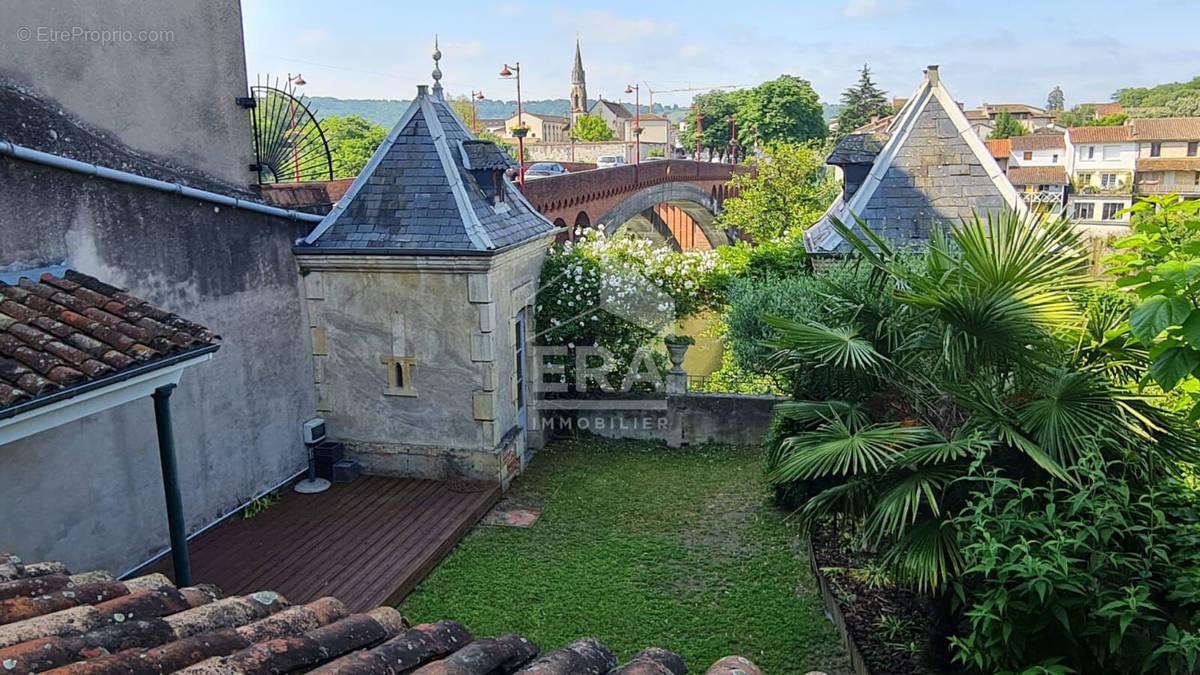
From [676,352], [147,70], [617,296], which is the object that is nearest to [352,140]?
[617,296]

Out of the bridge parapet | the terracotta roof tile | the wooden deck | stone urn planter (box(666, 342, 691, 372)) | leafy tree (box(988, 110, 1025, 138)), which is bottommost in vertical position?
the wooden deck

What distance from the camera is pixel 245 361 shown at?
10125mm

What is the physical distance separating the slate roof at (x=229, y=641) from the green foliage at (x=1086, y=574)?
108 inches

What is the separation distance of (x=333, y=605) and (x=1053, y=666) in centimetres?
444

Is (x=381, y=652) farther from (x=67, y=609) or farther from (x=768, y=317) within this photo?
(x=768, y=317)

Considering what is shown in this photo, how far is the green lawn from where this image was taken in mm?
7922

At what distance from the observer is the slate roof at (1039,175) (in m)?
62.1

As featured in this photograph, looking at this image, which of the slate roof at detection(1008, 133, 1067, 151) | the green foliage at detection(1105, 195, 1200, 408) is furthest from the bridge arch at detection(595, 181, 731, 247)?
the slate roof at detection(1008, 133, 1067, 151)

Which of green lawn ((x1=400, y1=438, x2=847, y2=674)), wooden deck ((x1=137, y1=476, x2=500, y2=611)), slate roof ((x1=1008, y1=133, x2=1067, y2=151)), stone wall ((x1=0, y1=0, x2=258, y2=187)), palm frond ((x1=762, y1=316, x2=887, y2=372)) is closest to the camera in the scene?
palm frond ((x1=762, y1=316, x2=887, y2=372))

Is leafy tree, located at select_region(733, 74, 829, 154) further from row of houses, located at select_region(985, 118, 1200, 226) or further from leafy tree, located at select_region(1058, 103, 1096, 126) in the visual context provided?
leafy tree, located at select_region(1058, 103, 1096, 126)

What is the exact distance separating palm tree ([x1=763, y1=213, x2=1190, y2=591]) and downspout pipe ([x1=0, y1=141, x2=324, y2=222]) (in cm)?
628

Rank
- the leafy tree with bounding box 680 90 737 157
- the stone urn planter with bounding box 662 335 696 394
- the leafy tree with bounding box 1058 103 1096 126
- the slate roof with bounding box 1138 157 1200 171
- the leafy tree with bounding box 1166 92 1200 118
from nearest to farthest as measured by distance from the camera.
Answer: the stone urn planter with bounding box 662 335 696 394, the slate roof with bounding box 1138 157 1200 171, the leafy tree with bounding box 680 90 737 157, the leafy tree with bounding box 1166 92 1200 118, the leafy tree with bounding box 1058 103 1096 126

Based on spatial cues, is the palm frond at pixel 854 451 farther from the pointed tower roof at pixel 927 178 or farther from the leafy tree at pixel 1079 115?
the leafy tree at pixel 1079 115

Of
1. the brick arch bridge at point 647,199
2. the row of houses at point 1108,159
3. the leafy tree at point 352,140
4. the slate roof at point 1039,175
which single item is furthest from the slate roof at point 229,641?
the slate roof at point 1039,175
